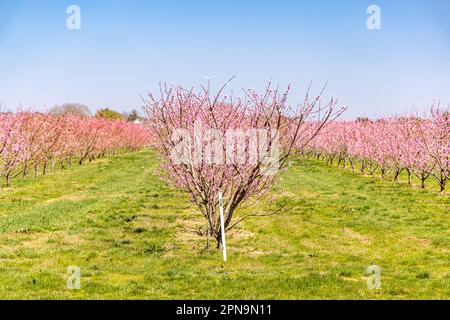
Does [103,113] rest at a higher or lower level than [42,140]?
higher

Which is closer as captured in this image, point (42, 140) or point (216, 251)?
point (216, 251)

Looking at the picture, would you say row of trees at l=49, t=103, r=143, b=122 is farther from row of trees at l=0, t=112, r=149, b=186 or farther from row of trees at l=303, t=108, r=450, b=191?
row of trees at l=303, t=108, r=450, b=191

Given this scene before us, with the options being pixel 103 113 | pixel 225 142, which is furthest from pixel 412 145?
pixel 103 113

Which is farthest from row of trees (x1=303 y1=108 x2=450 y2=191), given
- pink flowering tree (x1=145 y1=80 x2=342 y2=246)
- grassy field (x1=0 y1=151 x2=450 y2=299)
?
pink flowering tree (x1=145 y1=80 x2=342 y2=246)

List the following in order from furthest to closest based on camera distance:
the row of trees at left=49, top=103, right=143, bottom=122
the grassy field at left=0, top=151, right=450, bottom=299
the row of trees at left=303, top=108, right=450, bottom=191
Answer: the row of trees at left=49, top=103, right=143, bottom=122 < the row of trees at left=303, top=108, right=450, bottom=191 < the grassy field at left=0, top=151, right=450, bottom=299

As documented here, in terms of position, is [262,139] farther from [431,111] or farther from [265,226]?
[431,111]

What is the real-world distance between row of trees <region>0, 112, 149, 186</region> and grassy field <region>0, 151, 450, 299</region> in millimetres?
2832

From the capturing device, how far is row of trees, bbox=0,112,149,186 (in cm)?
2278

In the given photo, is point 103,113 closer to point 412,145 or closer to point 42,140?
point 42,140

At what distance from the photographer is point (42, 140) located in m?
27.0

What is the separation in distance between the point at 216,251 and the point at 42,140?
1880 cm

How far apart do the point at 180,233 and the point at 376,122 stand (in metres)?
28.2

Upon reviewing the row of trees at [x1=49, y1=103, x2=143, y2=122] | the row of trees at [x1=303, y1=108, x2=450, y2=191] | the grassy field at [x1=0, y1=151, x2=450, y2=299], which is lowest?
the grassy field at [x1=0, y1=151, x2=450, y2=299]

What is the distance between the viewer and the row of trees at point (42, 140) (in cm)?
2278
